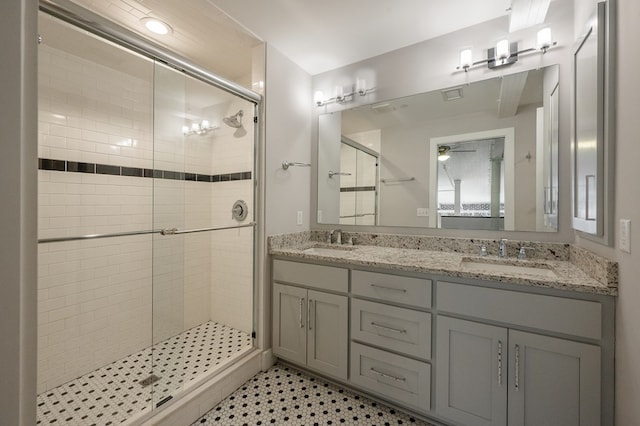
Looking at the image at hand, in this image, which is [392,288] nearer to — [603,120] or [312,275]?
[312,275]

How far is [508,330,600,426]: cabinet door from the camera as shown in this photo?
1111 mm

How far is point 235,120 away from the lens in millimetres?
2277

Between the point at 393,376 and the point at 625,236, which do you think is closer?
the point at 625,236

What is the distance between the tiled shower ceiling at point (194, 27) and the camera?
1.62 metres

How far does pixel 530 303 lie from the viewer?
1.21 m

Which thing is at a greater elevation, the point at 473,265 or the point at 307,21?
the point at 307,21

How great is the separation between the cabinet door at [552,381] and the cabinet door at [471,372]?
1.8 inches

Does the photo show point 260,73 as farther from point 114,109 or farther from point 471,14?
point 471,14

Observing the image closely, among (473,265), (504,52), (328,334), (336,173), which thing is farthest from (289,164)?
(504,52)

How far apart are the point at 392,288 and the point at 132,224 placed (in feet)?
7.24

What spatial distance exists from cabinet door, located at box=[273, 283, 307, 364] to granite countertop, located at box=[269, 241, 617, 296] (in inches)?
11.4

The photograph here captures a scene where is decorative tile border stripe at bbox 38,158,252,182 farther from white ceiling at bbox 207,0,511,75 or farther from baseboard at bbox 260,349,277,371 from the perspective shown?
baseboard at bbox 260,349,277,371

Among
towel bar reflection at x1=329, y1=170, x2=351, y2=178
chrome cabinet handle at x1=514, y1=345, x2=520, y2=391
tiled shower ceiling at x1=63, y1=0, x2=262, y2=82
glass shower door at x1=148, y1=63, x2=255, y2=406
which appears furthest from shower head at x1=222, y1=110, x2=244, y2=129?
chrome cabinet handle at x1=514, y1=345, x2=520, y2=391
